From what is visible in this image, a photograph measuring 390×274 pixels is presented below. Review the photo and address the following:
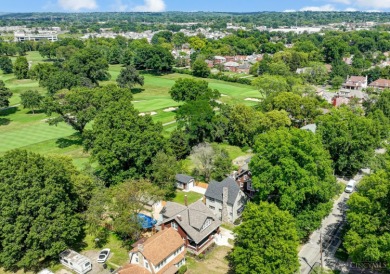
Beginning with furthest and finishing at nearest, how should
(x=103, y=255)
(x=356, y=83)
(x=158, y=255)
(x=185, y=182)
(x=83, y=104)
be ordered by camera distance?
1. (x=356, y=83)
2. (x=83, y=104)
3. (x=185, y=182)
4. (x=103, y=255)
5. (x=158, y=255)

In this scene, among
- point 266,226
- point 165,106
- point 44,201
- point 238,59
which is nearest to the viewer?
point 266,226

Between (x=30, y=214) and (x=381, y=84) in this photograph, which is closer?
(x=30, y=214)

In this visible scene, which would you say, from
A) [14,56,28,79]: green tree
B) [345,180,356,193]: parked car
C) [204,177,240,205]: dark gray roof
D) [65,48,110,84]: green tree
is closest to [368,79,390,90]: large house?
[345,180,356,193]: parked car

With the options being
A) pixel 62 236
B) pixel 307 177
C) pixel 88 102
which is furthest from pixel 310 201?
pixel 88 102

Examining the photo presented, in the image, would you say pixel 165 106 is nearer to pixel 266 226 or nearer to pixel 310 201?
pixel 310 201

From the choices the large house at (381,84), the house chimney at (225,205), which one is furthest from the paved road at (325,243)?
the large house at (381,84)

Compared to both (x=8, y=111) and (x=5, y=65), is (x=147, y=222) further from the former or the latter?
(x=5, y=65)

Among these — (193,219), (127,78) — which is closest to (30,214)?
(193,219)
